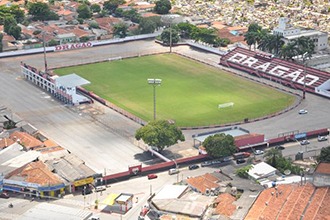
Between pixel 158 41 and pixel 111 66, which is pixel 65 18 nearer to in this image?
pixel 158 41

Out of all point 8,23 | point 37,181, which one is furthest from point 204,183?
point 8,23

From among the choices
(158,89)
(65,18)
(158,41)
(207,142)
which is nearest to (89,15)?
(65,18)

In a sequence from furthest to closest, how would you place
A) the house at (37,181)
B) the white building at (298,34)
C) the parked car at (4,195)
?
the white building at (298,34), the parked car at (4,195), the house at (37,181)

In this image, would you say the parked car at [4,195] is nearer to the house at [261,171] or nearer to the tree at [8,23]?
the house at [261,171]

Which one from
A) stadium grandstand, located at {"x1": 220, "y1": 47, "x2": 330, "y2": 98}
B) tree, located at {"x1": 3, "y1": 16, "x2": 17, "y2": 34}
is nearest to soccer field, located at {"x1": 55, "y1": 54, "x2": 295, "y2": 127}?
stadium grandstand, located at {"x1": 220, "y1": 47, "x2": 330, "y2": 98}

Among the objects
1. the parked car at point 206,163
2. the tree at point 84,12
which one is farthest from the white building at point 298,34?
the parked car at point 206,163

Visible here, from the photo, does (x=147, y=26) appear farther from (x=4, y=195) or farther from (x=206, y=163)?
(x=4, y=195)
